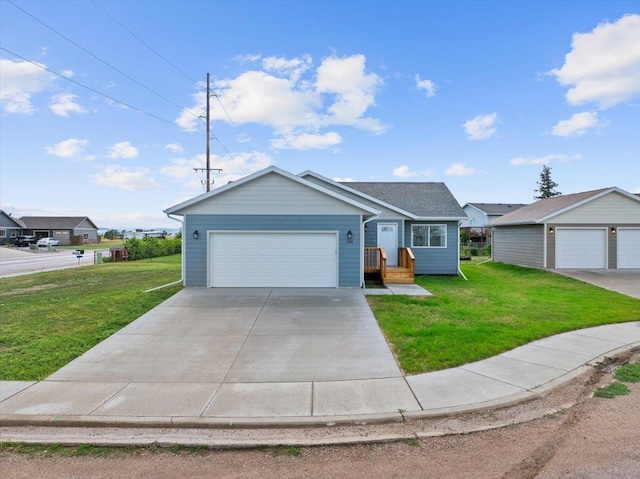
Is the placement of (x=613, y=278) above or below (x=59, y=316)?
above

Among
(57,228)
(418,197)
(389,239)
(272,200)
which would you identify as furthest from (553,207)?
(57,228)

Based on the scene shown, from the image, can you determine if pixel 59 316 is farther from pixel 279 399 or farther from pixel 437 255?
pixel 437 255

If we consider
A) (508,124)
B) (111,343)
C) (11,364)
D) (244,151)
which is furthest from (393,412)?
(244,151)

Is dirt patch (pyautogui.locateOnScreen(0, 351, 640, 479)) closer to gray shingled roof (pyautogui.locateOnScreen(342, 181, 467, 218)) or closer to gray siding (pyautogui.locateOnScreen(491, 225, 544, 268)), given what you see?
gray shingled roof (pyautogui.locateOnScreen(342, 181, 467, 218))

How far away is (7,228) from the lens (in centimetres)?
5184

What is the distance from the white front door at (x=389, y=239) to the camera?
1560 cm

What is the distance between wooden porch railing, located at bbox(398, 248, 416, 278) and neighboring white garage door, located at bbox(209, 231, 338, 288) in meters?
3.40

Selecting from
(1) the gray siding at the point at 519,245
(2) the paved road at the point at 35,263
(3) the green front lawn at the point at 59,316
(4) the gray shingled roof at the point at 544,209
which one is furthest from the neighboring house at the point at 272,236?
(2) the paved road at the point at 35,263

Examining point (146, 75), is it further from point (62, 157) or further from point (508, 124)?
point (508, 124)

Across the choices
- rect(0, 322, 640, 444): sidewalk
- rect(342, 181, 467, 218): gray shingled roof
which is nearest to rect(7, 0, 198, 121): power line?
rect(342, 181, 467, 218): gray shingled roof

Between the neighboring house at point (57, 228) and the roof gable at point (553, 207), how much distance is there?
60158mm

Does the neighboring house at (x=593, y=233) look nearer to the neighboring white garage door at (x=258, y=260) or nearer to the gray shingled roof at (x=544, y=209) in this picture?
the gray shingled roof at (x=544, y=209)

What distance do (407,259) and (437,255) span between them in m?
2.96

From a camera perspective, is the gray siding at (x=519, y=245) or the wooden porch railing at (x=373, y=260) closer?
the wooden porch railing at (x=373, y=260)
